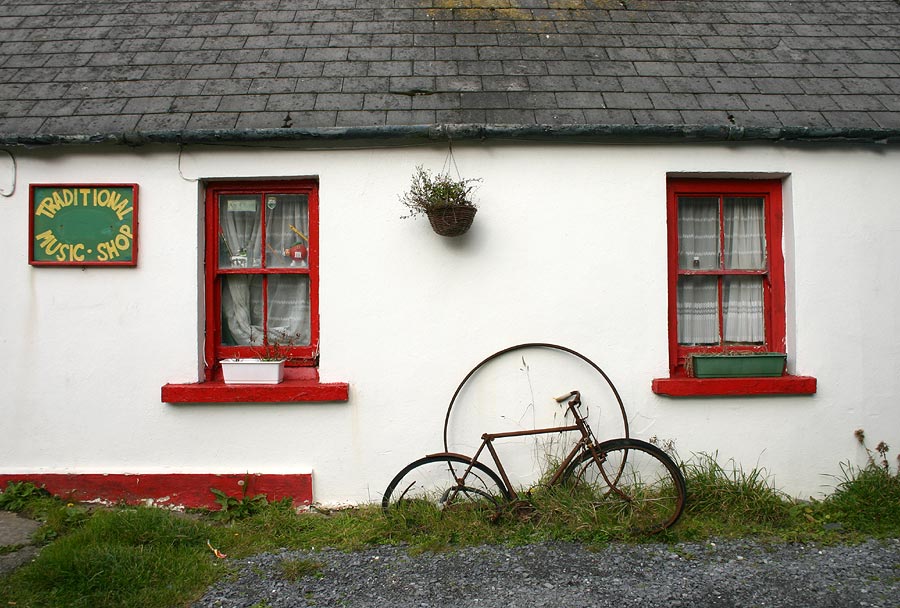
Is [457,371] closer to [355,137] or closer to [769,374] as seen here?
[355,137]

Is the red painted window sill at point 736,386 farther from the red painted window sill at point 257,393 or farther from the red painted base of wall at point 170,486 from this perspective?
the red painted base of wall at point 170,486

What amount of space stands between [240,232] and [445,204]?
1804 millimetres

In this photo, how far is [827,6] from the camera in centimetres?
634

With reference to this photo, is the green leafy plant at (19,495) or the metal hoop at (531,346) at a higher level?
the metal hoop at (531,346)

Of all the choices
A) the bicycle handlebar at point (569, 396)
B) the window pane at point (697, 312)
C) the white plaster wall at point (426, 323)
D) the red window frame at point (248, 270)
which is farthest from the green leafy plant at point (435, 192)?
the window pane at point (697, 312)

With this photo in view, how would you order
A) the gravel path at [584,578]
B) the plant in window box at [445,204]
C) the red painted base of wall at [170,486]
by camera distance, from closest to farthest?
the gravel path at [584,578] < the plant in window box at [445,204] < the red painted base of wall at [170,486]

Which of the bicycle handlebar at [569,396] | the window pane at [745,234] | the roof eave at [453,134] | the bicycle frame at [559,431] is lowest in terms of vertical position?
the bicycle frame at [559,431]

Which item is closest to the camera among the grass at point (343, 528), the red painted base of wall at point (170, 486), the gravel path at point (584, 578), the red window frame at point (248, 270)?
the gravel path at point (584, 578)

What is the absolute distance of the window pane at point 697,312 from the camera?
5203 millimetres

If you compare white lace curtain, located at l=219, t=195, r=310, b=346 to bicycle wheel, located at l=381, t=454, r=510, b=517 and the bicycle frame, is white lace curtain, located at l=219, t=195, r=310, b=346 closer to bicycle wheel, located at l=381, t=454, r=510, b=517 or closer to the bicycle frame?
bicycle wheel, located at l=381, t=454, r=510, b=517

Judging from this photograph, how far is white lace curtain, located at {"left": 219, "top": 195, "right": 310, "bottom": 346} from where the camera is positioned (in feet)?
17.0

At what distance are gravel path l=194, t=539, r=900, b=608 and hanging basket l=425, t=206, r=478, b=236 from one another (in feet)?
7.28

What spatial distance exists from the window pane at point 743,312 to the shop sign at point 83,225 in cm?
475

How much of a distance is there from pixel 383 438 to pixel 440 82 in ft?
9.58
